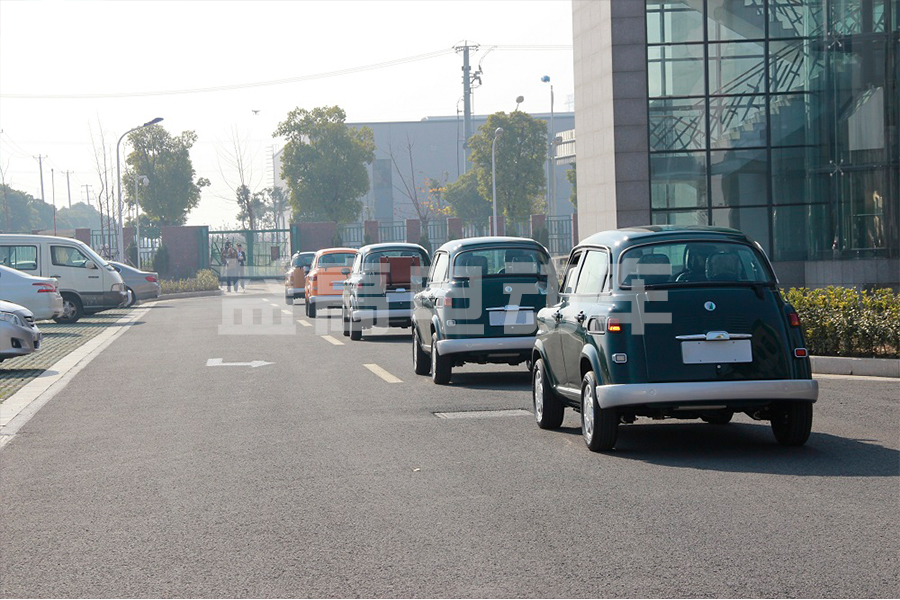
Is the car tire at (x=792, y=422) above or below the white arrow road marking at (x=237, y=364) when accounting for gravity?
above

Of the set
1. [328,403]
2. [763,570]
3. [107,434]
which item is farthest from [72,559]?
[328,403]

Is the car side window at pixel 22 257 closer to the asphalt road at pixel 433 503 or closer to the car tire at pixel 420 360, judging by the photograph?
the car tire at pixel 420 360

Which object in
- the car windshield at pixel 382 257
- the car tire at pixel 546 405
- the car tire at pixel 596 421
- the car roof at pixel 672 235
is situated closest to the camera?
the car tire at pixel 596 421

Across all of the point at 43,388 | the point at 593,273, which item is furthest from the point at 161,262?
the point at 593,273

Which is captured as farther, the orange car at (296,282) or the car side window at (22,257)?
the orange car at (296,282)

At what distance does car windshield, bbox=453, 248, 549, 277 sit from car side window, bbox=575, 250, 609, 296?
3.82 metres

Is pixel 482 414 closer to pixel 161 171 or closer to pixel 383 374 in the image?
pixel 383 374

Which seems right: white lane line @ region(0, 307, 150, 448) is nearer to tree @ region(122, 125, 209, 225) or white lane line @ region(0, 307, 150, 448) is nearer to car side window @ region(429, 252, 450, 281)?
car side window @ region(429, 252, 450, 281)

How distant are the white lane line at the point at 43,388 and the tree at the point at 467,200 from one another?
66168 millimetres

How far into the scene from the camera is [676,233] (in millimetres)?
9141

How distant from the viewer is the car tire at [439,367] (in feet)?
45.1

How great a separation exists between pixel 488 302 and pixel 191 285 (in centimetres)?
3973

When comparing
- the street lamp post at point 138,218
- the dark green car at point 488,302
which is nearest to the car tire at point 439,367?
the dark green car at point 488,302

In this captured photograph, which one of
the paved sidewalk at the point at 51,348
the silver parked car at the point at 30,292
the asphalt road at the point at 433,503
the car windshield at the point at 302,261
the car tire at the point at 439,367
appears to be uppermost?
the car windshield at the point at 302,261
